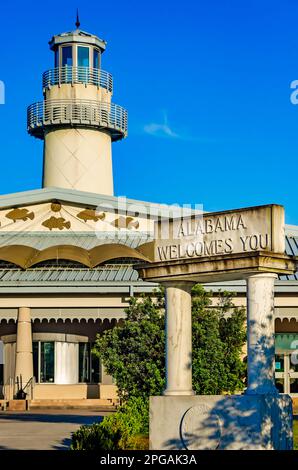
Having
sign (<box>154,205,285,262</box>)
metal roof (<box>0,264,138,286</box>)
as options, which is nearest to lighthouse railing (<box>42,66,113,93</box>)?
metal roof (<box>0,264,138,286</box>)

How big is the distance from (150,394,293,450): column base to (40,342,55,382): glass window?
25.1 meters

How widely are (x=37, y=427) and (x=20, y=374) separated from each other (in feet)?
42.9

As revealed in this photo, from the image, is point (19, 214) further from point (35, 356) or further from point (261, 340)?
point (261, 340)

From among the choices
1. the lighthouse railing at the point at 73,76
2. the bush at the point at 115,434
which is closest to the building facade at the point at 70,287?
the lighthouse railing at the point at 73,76

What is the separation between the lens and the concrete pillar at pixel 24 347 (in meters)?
44.2

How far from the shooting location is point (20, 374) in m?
44.2

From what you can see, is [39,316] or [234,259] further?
[39,316]

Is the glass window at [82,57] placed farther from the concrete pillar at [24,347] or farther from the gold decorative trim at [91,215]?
the concrete pillar at [24,347]

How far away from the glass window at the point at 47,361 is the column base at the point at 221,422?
82.3 ft

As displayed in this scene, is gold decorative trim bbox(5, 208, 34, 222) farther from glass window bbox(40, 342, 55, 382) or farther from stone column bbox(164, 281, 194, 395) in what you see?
stone column bbox(164, 281, 194, 395)

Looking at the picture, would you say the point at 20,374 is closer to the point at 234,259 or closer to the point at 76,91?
the point at 76,91
